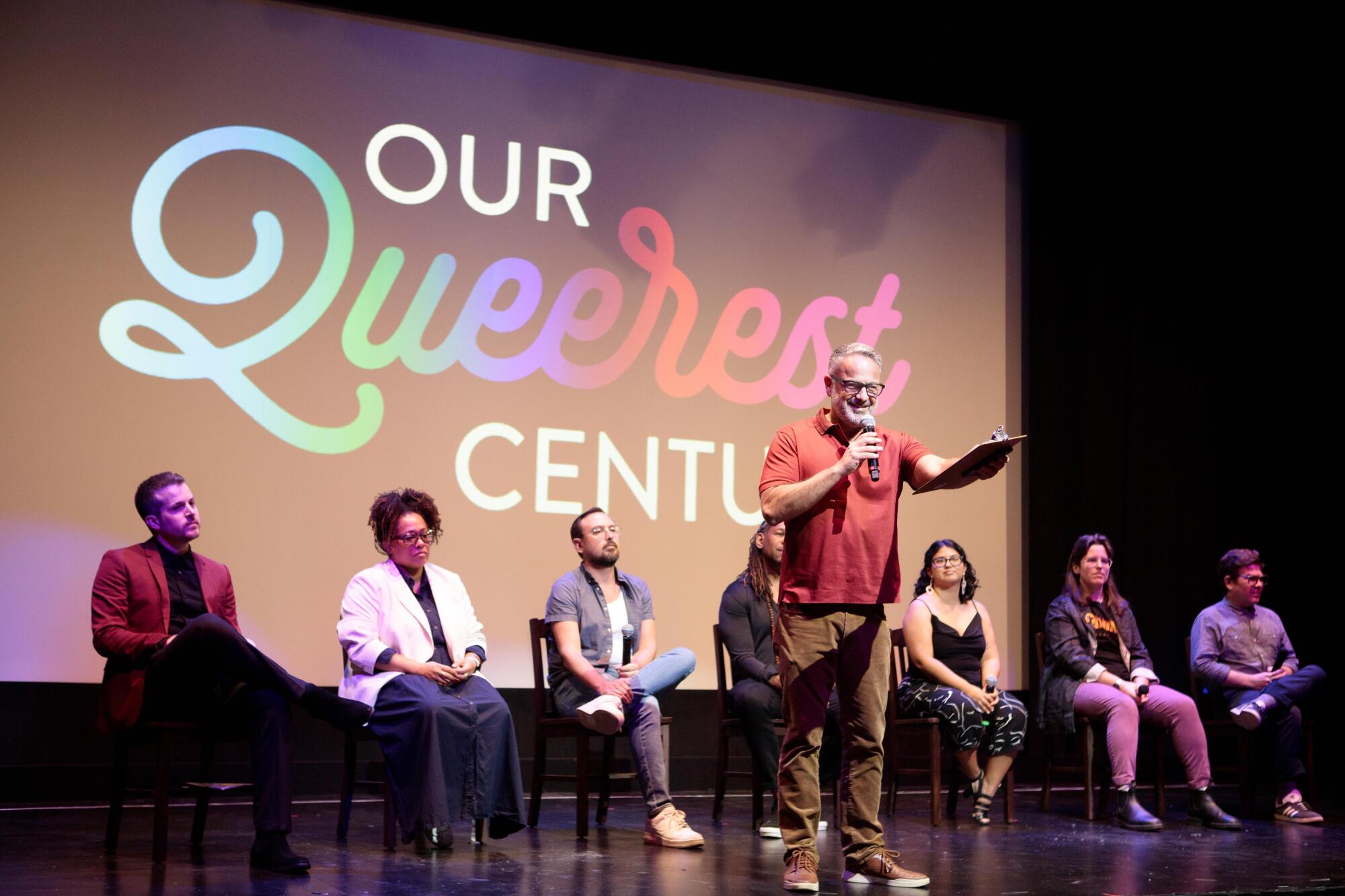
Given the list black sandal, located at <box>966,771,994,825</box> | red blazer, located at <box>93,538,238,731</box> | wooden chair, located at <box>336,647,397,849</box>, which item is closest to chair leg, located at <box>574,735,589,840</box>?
wooden chair, located at <box>336,647,397,849</box>

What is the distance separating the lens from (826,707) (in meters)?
3.26

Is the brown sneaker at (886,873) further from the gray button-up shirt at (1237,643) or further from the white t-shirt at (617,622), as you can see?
the gray button-up shirt at (1237,643)

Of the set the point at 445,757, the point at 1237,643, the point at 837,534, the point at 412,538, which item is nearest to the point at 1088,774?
the point at 1237,643

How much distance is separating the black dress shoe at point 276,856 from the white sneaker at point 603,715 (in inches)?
42.6

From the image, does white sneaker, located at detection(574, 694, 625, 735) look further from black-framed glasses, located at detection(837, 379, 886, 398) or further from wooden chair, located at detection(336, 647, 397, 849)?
black-framed glasses, located at detection(837, 379, 886, 398)

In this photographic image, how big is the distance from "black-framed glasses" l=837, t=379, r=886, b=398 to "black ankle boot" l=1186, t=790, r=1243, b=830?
2.70 m

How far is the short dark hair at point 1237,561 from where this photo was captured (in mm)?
5570

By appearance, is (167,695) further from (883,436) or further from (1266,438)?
(1266,438)

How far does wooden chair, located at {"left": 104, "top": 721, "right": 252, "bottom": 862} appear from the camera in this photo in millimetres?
3666

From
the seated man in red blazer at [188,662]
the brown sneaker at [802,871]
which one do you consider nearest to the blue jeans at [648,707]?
the seated man in red blazer at [188,662]

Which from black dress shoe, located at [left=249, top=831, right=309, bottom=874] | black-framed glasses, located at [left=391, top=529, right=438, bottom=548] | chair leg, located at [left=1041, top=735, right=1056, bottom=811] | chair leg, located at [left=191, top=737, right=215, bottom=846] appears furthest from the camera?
chair leg, located at [left=1041, top=735, right=1056, bottom=811]

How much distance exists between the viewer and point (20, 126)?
4.99 meters

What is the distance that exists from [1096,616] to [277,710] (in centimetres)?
333

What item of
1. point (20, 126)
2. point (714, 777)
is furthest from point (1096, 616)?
point (20, 126)
